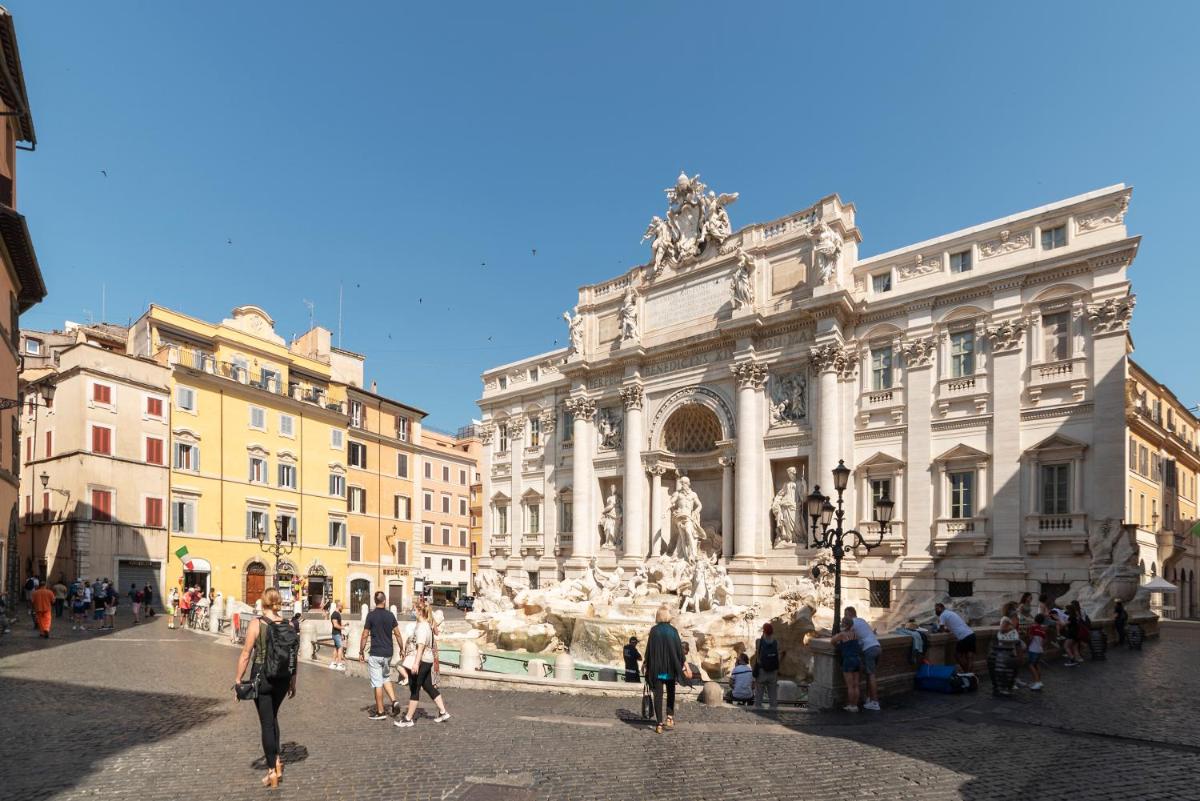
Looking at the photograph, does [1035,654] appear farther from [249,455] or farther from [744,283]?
[249,455]

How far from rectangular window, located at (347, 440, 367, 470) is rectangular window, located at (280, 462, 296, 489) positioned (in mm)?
4565

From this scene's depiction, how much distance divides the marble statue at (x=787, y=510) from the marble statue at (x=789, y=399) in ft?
6.65

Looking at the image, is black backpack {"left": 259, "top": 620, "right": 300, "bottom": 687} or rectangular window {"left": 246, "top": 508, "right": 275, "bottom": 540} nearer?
black backpack {"left": 259, "top": 620, "right": 300, "bottom": 687}

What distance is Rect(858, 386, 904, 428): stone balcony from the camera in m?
26.2

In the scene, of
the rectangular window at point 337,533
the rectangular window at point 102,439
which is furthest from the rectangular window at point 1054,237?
the rectangular window at point 337,533

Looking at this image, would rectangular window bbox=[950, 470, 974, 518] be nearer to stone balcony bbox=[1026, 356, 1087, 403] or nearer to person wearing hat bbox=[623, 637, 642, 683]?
stone balcony bbox=[1026, 356, 1087, 403]

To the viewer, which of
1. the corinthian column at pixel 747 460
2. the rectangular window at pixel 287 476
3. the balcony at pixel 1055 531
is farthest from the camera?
the rectangular window at pixel 287 476

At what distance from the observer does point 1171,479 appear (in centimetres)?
2998

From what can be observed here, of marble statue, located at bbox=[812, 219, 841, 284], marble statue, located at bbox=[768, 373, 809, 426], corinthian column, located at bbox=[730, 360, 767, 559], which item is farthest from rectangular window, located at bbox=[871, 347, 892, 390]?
corinthian column, located at bbox=[730, 360, 767, 559]

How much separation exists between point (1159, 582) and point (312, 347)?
47.1 metres

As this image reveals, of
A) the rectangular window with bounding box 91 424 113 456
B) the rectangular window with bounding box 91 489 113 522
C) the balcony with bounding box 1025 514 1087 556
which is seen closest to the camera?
the balcony with bounding box 1025 514 1087 556

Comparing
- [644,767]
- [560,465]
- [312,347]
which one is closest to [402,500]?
[312,347]

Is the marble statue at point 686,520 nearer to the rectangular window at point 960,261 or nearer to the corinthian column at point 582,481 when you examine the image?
the corinthian column at point 582,481

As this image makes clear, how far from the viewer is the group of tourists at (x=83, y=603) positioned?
20.9m
